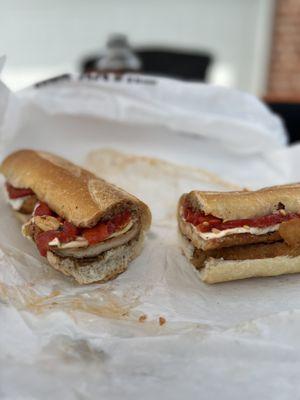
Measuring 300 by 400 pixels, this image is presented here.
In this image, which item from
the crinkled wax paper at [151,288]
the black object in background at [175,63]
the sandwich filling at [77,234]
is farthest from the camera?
the black object in background at [175,63]

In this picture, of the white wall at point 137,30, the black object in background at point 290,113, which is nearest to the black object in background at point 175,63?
the white wall at point 137,30

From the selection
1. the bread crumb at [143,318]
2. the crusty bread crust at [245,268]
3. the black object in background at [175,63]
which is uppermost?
the crusty bread crust at [245,268]

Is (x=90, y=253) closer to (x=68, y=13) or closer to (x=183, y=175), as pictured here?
(x=183, y=175)

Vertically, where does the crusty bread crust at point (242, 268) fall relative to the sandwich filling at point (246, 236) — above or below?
below

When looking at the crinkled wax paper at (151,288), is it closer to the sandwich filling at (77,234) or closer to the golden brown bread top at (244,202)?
the sandwich filling at (77,234)

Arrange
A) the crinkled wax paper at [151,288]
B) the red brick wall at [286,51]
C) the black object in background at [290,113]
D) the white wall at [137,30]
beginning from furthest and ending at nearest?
the white wall at [137,30], the red brick wall at [286,51], the black object in background at [290,113], the crinkled wax paper at [151,288]

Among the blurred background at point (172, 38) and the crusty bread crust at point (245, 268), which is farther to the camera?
the blurred background at point (172, 38)

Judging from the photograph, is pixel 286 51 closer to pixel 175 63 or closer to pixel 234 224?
pixel 175 63
